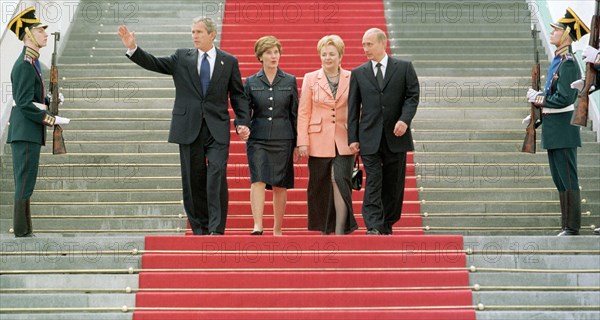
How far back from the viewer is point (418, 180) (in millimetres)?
10227

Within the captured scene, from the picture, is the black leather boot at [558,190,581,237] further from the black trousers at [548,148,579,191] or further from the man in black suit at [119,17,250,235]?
the man in black suit at [119,17,250,235]

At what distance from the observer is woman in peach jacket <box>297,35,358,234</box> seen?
8523 millimetres

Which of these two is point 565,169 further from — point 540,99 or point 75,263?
point 75,263

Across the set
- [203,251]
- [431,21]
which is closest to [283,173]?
[203,251]

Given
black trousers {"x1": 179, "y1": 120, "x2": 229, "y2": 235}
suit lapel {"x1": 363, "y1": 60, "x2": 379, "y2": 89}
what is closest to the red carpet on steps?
black trousers {"x1": 179, "y1": 120, "x2": 229, "y2": 235}

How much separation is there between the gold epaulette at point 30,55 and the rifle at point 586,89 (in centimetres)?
408

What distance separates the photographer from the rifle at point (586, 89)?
7941mm

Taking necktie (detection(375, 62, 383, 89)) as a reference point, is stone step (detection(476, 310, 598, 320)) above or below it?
below

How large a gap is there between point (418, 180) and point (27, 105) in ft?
12.3

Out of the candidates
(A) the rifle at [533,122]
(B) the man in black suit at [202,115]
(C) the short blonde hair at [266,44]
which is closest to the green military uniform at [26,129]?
(B) the man in black suit at [202,115]

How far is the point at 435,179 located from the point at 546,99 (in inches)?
72.4

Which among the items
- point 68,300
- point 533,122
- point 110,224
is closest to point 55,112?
point 110,224

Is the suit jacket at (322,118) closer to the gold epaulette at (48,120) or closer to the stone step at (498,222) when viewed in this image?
the stone step at (498,222)

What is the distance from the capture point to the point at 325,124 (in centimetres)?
860
